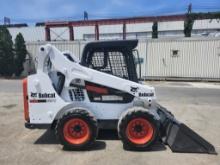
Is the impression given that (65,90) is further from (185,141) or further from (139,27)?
(139,27)

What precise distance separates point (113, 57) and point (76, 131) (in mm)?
1803

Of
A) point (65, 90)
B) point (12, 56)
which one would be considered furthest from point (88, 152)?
point (12, 56)

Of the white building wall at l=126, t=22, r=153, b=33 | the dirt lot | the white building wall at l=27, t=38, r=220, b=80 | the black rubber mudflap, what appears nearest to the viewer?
the dirt lot

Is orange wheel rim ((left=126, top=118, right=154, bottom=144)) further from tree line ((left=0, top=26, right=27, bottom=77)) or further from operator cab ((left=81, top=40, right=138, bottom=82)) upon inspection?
tree line ((left=0, top=26, right=27, bottom=77))

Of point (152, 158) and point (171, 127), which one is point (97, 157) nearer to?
point (152, 158)

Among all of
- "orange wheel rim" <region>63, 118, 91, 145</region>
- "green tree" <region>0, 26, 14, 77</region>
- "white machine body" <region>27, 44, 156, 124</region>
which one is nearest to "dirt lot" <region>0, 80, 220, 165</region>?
"orange wheel rim" <region>63, 118, 91, 145</region>

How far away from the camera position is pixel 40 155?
5805mm

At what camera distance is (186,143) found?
6.04 metres

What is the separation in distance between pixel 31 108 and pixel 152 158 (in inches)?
103

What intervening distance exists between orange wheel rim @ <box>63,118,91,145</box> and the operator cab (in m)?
1.27

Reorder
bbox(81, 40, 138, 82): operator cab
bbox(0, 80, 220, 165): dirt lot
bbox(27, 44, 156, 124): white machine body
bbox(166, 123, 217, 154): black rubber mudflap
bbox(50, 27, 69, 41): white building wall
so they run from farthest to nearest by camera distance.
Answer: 1. bbox(50, 27, 69, 41): white building wall
2. bbox(81, 40, 138, 82): operator cab
3. bbox(27, 44, 156, 124): white machine body
4. bbox(166, 123, 217, 154): black rubber mudflap
5. bbox(0, 80, 220, 165): dirt lot

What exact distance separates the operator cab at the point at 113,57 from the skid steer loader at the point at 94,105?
0.02m

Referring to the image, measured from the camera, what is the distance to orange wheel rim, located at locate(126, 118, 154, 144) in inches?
241

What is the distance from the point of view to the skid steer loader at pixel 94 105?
6094 millimetres
